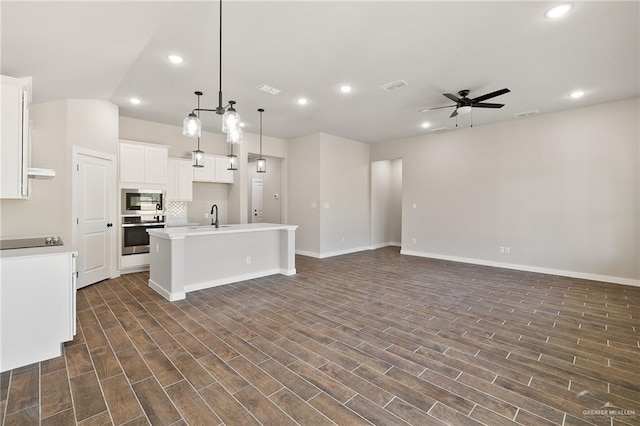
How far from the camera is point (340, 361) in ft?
7.84

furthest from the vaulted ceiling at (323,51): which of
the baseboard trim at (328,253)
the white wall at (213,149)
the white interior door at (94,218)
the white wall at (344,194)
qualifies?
the baseboard trim at (328,253)

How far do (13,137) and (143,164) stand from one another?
2944 mm

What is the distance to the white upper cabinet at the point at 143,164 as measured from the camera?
17.0ft

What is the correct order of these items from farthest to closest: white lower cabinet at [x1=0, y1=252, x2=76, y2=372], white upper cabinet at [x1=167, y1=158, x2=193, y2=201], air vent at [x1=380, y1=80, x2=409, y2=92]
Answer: white upper cabinet at [x1=167, y1=158, x2=193, y2=201] → air vent at [x1=380, y1=80, x2=409, y2=92] → white lower cabinet at [x1=0, y1=252, x2=76, y2=372]

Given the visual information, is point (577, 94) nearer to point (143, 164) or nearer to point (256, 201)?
point (143, 164)

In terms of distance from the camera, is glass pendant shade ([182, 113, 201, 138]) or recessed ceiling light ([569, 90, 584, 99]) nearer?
glass pendant shade ([182, 113, 201, 138])

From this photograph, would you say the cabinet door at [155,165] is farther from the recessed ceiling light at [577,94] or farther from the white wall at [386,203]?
the recessed ceiling light at [577,94]

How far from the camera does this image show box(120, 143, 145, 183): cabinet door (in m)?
5.15

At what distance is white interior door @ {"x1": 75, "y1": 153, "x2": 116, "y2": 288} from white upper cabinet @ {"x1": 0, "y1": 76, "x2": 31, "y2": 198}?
76.3 inches

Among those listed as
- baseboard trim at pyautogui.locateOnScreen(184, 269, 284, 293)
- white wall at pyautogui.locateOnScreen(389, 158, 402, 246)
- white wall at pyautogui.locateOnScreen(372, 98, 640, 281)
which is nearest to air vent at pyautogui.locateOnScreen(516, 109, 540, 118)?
white wall at pyautogui.locateOnScreen(372, 98, 640, 281)

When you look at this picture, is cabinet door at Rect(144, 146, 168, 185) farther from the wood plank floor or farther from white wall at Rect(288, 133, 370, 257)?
white wall at Rect(288, 133, 370, 257)

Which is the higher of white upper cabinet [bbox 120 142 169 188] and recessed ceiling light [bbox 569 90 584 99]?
recessed ceiling light [bbox 569 90 584 99]

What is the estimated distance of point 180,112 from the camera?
5.29 metres

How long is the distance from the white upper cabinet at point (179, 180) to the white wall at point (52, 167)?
5.19 ft
